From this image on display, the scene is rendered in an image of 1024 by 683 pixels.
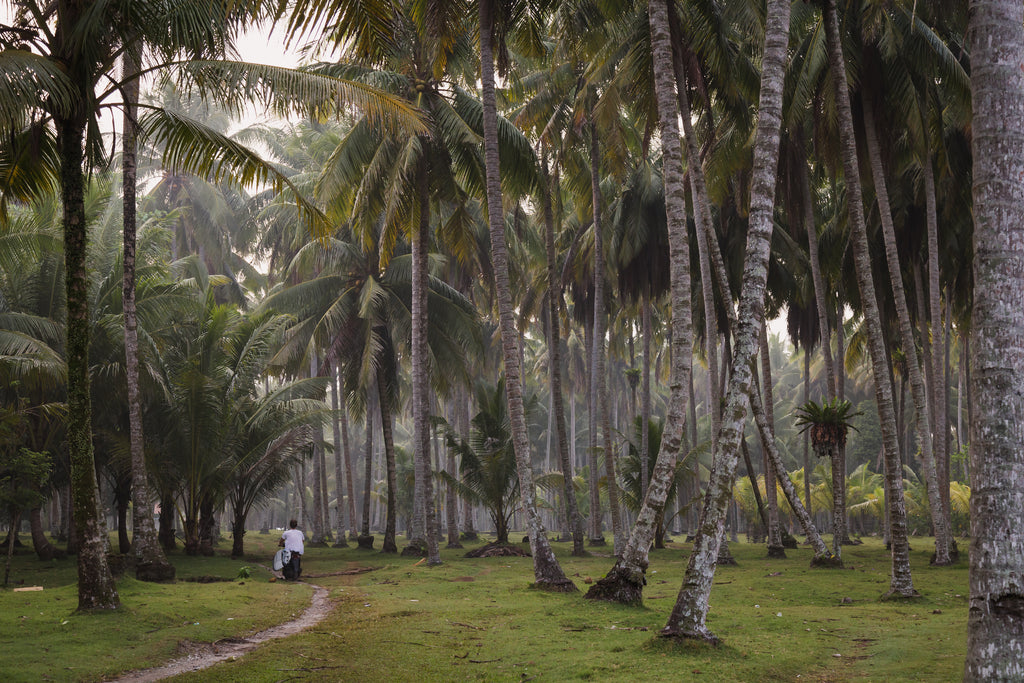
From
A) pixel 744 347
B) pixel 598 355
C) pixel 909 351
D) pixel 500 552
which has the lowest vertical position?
pixel 500 552

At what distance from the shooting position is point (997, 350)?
4992mm

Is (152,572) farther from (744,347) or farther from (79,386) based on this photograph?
(744,347)

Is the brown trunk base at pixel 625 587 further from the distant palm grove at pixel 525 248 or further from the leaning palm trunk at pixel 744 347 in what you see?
the leaning palm trunk at pixel 744 347

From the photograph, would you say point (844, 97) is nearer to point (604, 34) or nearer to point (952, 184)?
point (604, 34)

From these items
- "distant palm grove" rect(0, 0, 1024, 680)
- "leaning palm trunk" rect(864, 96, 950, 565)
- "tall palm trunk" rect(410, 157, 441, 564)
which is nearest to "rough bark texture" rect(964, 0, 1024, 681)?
"distant palm grove" rect(0, 0, 1024, 680)

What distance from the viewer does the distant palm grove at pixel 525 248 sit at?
7676 mm

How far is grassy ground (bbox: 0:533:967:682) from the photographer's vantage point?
21.6 ft

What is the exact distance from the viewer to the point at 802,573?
15086 millimetres

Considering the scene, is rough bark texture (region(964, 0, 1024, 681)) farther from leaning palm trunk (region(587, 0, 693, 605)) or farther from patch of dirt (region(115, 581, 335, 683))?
patch of dirt (region(115, 581, 335, 683))

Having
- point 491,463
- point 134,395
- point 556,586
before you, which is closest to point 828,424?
point 556,586

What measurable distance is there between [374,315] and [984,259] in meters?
21.0

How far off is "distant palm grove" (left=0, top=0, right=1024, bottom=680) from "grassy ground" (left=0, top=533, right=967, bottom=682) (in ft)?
2.30

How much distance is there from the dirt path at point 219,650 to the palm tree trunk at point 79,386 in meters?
1.89

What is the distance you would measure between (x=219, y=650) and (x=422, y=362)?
11.9 meters
